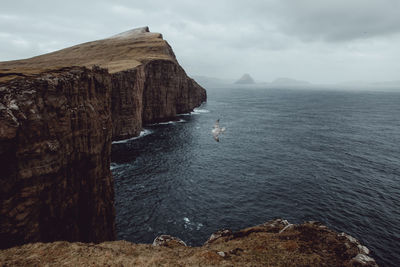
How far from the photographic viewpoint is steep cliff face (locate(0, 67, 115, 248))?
20.9 meters

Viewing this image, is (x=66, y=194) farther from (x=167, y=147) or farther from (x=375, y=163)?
(x=375, y=163)

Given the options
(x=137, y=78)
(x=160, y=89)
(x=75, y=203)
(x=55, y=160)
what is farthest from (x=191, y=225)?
(x=160, y=89)

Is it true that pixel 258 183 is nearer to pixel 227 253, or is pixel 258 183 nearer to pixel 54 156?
pixel 227 253

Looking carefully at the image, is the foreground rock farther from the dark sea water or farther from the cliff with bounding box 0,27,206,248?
the dark sea water

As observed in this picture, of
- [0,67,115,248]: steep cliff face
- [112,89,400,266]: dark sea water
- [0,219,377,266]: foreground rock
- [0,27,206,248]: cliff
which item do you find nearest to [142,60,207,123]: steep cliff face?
[112,89,400,266]: dark sea water

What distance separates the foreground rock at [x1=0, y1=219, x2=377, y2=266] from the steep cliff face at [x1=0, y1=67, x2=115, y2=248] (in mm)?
5160

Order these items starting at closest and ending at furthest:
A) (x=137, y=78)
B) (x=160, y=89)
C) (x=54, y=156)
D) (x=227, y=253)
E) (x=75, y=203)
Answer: (x=227, y=253)
(x=54, y=156)
(x=75, y=203)
(x=137, y=78)
(x=160, y=89)

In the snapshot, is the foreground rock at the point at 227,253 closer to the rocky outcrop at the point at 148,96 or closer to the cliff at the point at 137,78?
the cliff at the point at 137,78

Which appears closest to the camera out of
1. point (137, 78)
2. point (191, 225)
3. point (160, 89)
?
point (191, 225)

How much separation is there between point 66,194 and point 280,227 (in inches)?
999

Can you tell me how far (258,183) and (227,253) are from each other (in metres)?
37.8

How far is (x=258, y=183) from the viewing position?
2147 inches

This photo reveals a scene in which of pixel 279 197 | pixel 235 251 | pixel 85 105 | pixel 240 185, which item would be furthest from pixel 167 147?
pixel 235 251

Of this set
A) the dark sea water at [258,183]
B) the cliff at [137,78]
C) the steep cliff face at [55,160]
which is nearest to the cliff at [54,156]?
the steep cliff face at [55,160]
